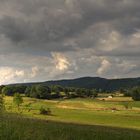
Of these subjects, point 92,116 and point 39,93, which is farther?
point 39,93

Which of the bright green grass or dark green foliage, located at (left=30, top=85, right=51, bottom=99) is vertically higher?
dark green foliage, located at (left=30, top=85, right=51, bottom=99)

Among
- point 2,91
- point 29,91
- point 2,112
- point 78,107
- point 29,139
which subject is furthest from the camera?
point 29,91

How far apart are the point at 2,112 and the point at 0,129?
3.93ft

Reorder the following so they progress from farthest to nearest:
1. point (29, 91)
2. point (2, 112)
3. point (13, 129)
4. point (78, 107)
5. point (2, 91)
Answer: point (29, 91) < point (78, 107) < point (2, 91) < point (2, 112) < point (13, 129)

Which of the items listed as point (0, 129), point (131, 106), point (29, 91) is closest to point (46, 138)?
point (0, 129)

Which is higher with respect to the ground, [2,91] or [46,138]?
[2,91]

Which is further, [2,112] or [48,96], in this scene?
[48,96]

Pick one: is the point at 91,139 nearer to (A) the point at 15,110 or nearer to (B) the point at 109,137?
(B) the point at 109,137

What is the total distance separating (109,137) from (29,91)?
184 metres

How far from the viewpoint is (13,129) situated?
11102mm

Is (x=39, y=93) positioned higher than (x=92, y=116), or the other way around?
(x=39, y=93)

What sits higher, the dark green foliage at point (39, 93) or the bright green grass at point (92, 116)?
the dark green foliage at point (39, 93)

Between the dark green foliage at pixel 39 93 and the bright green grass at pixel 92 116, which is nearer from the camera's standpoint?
the bright green grass at pixel 92 116

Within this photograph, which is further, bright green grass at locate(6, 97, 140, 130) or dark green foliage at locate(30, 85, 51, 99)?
dark green foliage at locate(30, 85, 51, 99)
